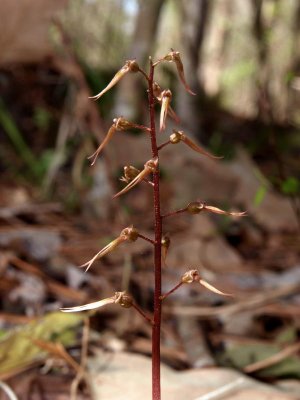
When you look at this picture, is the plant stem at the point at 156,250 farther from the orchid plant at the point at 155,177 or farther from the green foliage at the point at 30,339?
the green foliage at the point at 30,339

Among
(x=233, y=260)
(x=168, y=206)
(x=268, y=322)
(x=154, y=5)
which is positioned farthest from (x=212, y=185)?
(x=268, y=322)

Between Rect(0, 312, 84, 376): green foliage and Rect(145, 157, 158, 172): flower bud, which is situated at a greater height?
Rect(145, 157, 158, 172): flower bud

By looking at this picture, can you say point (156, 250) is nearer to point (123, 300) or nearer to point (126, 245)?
point (123, 300)

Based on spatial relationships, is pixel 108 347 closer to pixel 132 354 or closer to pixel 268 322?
pixel 132 354

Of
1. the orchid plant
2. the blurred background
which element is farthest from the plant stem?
the blurred background

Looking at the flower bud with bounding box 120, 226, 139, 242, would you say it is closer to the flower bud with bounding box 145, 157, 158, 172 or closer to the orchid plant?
the orchid plant

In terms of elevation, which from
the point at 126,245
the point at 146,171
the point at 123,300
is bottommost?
the point at 123,300

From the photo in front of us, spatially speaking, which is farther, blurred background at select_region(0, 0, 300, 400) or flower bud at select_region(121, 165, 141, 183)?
blurred background at select_region(0, 0, 300, 400)

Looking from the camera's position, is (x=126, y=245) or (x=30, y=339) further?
(x=126, y=245)

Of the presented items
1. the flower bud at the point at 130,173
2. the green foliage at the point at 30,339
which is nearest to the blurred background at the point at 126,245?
the green foliage at the point at 30,339

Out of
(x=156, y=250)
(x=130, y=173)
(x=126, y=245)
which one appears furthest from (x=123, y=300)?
(x=126, y=245)
